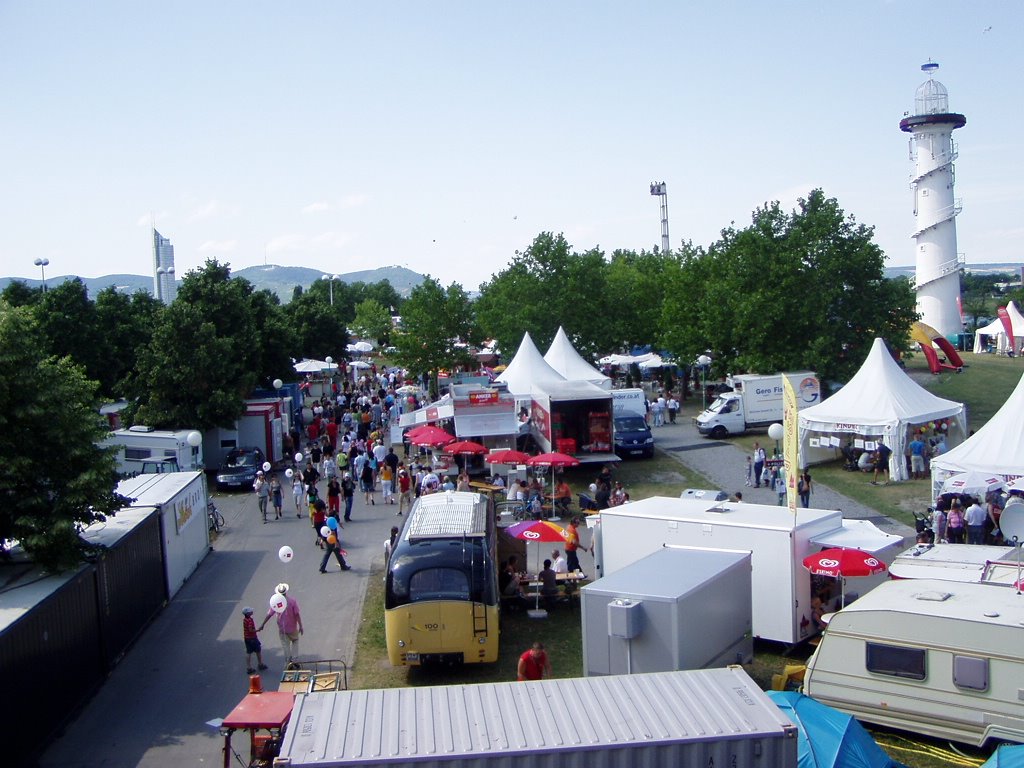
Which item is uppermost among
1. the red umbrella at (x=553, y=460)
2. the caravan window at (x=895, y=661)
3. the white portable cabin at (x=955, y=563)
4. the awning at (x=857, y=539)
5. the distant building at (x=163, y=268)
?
the distant building at (x=163, y=268)

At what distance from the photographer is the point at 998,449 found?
65.7 ft

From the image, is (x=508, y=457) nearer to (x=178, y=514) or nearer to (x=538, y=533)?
(x=538, y=533)

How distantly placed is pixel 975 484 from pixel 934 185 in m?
48.1

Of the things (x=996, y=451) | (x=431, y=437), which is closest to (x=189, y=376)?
(x=431, y=437)

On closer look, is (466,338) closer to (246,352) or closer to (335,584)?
(246,352)

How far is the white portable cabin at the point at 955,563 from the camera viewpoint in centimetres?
1208

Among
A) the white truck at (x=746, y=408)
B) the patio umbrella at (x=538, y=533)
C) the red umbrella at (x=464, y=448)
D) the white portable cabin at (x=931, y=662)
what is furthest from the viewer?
the white truck at (x=746, y=408)

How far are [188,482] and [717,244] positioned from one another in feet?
92.5

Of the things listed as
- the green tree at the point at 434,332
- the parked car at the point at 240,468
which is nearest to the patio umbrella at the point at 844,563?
the parked car at the point at 240,468

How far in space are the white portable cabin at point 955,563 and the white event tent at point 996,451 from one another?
21.0 ft

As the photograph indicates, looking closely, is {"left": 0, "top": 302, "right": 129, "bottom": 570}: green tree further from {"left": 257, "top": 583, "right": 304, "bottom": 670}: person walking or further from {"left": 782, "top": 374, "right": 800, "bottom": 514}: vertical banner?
{"left": 782, "top": 374, "right": 800, "bottom": 514}: vertical banner

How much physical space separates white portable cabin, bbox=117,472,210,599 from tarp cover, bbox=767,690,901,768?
12.0 metres

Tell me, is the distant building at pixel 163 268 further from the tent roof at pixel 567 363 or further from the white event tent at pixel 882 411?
the white event tent at pixel 882 411

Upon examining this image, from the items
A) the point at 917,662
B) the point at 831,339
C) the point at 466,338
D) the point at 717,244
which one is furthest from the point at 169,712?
the point at 466,338
